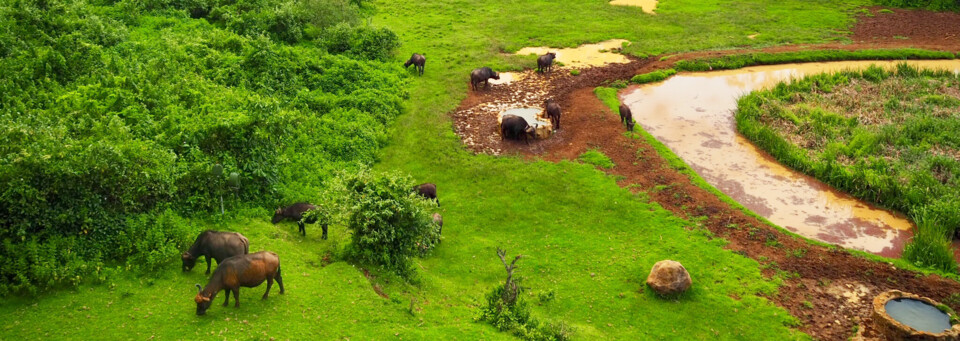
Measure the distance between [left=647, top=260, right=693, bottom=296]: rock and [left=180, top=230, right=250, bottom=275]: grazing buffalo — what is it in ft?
28.0

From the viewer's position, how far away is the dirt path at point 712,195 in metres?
15.0

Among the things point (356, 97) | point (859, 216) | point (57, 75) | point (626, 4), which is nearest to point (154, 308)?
point (57, 75)

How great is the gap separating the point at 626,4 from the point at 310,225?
31.4 meters

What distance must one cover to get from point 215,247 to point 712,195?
44.5 feet

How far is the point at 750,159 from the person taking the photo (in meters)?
22.5

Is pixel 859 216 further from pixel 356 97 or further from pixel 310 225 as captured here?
pixel 356 97

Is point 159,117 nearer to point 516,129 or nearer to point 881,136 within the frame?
point 516,129

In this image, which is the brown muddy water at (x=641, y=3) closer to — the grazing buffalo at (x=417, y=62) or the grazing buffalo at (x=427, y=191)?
the grazing buffalo at (x=417, y=62)

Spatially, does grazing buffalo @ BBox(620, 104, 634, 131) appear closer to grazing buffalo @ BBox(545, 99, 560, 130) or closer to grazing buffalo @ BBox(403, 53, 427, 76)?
grazing buffalo @ BBox(545, 99, 560, 130)

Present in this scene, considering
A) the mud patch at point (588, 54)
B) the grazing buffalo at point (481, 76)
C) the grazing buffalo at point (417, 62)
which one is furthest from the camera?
the mud patch at point (588, 54)

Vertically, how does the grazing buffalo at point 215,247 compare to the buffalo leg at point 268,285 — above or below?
above

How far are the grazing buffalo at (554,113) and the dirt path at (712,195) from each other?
415 mm

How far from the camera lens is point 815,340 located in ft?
45.0

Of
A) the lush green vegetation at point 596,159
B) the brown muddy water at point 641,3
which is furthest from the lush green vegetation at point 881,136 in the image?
the brown muddy water at point 641,3
